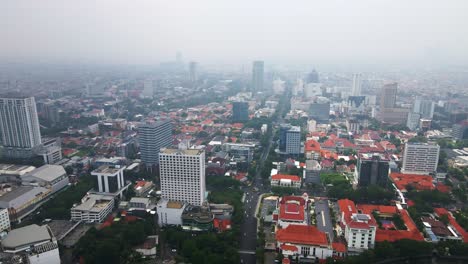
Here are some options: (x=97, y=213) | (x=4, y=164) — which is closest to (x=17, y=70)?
(x=4, y=164)

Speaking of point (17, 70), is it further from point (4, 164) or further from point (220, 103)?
point (220, 103)

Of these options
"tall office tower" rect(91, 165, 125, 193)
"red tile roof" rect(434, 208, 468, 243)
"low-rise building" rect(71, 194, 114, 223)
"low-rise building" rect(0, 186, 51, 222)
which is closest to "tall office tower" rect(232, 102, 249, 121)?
"tall office tower" rect(91, 165, 125, 193)

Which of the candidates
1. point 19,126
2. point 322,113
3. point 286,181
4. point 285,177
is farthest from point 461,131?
point 19,126

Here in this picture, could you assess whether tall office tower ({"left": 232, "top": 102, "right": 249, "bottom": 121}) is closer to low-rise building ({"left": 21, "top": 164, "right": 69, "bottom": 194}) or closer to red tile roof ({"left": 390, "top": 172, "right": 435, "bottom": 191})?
red tile roof ({"left": 390, "top": 172, "right": 435, "bottom": 191})

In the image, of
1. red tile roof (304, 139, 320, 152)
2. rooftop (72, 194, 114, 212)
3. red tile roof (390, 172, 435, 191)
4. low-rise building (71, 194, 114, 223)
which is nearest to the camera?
low-rise building (71, 194, 114, 223)

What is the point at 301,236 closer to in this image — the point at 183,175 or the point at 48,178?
the point at 183,175

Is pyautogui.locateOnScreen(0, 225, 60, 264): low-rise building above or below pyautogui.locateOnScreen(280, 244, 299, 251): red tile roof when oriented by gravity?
above

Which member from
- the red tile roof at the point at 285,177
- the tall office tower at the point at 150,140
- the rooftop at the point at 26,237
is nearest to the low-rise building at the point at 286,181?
the red tile roof at the point at 285,177
